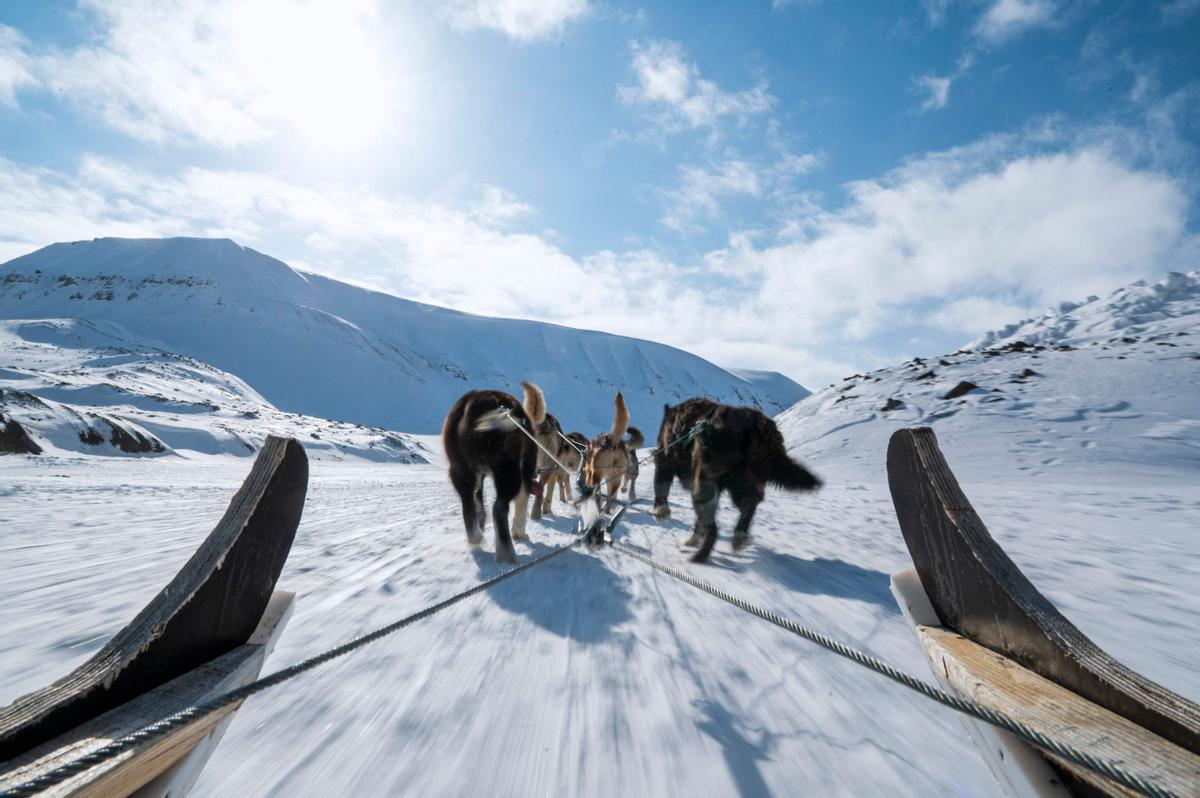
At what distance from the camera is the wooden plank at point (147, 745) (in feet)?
2.45

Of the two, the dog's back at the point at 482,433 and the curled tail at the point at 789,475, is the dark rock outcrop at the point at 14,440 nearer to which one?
the dog's back at the point at 482,433

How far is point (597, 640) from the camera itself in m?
2.22

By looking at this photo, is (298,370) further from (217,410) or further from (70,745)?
(70,745)

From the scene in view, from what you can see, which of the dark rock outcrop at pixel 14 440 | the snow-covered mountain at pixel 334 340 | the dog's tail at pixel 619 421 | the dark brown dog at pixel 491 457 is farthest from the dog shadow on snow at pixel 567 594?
the snow-covered mountain at pixel 334 340

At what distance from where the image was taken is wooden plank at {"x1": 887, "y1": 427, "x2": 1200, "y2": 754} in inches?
34.1

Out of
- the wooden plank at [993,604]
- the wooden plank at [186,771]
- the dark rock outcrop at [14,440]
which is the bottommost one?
the dark rock outcrop at [14,440]

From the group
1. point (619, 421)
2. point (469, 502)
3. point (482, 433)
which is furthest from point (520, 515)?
point (619, 421)

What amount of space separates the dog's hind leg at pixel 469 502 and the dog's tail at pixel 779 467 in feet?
7.91

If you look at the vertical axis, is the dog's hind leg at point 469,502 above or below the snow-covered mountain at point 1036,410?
below

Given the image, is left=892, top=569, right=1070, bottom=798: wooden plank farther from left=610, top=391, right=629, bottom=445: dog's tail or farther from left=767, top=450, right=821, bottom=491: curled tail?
left=610, top=391, right=629, bottom=445: dog's tail

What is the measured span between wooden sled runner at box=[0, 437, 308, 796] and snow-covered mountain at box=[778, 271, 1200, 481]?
1143 centimetres

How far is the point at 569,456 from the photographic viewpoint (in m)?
6.72

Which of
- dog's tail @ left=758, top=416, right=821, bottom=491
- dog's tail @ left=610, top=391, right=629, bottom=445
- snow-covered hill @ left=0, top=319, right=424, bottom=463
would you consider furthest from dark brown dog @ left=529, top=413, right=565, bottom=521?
snow-covered hill @ left=0, top=319, right=424, bottom=463

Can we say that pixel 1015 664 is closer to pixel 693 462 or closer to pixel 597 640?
pixel 597 640
